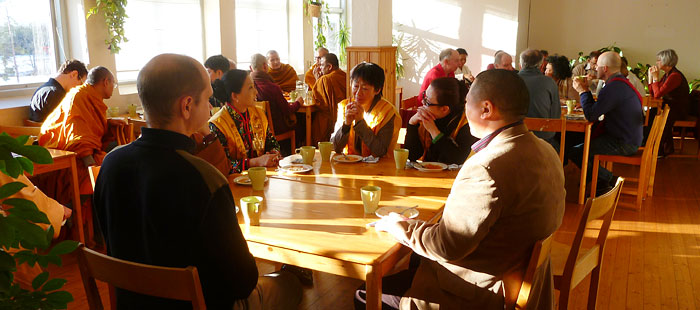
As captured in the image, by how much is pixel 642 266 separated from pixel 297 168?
7.32 ft

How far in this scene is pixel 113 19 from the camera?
516 cm

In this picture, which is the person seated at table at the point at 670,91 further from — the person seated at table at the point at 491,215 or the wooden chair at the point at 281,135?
the person seated at table at the point at 491,215

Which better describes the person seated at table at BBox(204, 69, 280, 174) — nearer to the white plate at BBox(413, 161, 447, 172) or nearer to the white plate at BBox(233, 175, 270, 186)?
the white plate at BBox(233, 175, 270, 186)

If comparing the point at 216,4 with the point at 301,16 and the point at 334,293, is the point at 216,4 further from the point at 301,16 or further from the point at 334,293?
the point at 334,293

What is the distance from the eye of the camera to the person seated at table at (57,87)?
4.27 m

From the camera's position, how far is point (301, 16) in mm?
8148

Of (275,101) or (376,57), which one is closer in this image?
(275,101)

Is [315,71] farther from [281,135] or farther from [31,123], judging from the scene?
[31,123]

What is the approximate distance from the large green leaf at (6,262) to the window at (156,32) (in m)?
5.10

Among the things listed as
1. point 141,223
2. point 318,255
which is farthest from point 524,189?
point 141,223

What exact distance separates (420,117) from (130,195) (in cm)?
189

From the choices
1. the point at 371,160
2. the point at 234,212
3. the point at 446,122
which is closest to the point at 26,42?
the point at 371,160

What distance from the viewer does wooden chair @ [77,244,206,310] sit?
48.4 inches

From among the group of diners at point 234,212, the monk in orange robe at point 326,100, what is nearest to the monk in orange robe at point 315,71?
the monk in orange robe at point 326,100
